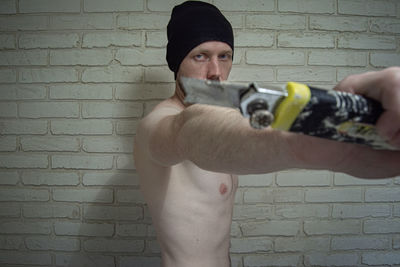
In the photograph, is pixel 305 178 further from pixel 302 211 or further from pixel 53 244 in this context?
pixel 53 244

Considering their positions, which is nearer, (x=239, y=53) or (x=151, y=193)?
(x=151, y=193)

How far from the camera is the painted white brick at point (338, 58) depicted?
1346 mm

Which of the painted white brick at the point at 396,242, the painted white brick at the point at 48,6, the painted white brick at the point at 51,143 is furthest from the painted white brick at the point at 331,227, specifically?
the painted white brick at the point at 48,6

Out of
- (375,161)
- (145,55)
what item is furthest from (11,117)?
(375,161)

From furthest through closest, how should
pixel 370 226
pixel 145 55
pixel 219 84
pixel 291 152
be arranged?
1. pixel 370 226
2. pixel 145 55
3. pixel 291 152
4. pixel 219 84

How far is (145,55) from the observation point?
1.30 meters

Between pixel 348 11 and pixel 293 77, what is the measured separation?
17.6 inches

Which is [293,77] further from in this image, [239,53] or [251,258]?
[251,258]

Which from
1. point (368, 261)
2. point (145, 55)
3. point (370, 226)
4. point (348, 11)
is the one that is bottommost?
point (368, 261)

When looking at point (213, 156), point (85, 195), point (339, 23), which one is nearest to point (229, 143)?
point (213, 156)

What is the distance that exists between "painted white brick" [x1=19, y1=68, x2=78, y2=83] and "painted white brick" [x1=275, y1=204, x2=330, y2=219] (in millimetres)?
1276

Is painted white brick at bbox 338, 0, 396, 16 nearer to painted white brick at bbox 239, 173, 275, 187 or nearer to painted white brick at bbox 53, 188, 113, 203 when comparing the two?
painted white brick at bbox 239, 173, 275, 187

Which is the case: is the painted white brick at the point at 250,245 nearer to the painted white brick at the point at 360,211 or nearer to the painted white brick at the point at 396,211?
the painted white brick at the point at 360,211

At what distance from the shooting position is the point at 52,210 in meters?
1.36
